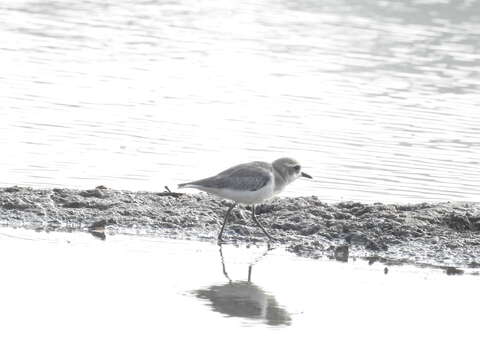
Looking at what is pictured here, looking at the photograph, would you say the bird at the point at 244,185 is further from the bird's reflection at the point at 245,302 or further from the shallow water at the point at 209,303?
the bird's reflection at the point at 245,302

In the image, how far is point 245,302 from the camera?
11.1 metres

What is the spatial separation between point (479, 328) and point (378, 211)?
3391mm

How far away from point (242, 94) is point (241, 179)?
8.88 m

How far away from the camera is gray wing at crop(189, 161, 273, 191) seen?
12.9m

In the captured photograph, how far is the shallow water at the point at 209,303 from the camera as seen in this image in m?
9.79

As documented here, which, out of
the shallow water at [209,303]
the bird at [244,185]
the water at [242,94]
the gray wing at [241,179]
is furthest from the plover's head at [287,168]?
the water at [242,94]

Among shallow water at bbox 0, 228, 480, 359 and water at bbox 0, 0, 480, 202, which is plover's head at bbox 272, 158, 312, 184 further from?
water at bbox 0, 0, 480, 202

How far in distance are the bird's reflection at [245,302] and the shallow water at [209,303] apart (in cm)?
1

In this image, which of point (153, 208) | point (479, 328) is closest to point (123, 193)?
point (153, 208)

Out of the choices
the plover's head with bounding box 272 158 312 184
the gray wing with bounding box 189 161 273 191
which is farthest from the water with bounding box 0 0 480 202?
the gray wing with bounding box 189 161 273 191

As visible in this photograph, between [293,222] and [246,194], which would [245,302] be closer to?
[246,194]

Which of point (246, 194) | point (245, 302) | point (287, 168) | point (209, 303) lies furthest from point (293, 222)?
point (209, 303)

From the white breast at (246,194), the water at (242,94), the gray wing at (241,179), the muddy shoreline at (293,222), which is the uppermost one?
the water at (242,94)

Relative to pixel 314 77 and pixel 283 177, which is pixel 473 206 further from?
pixel 314 77
